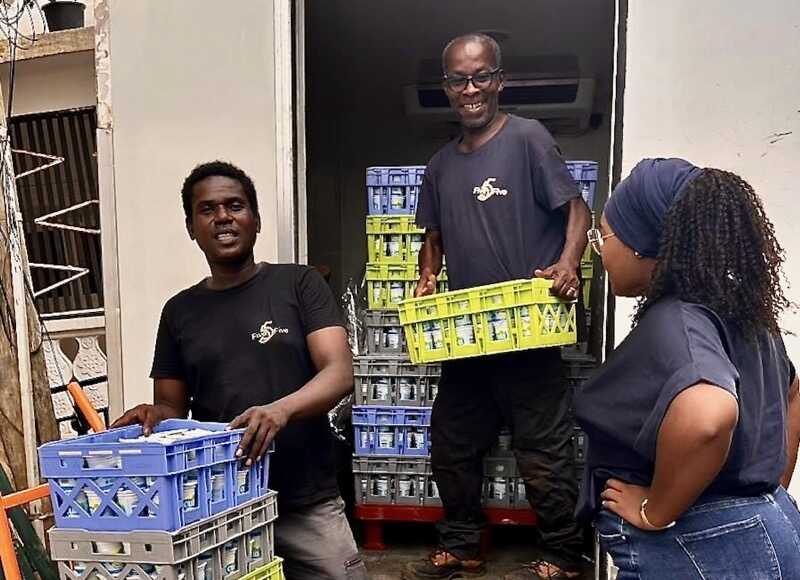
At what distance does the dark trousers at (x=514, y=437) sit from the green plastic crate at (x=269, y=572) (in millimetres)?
1420

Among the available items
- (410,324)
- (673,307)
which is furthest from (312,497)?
(673,307)

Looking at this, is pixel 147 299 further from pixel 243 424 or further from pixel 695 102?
pixel 695 102

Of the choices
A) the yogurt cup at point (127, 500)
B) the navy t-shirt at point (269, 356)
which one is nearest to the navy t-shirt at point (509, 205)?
the navy t-shirt at point (269, 356)

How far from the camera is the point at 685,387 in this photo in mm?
1468

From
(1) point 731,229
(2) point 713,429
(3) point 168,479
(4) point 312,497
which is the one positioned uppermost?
(1) point 731,229

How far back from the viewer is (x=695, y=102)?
10.2 ft

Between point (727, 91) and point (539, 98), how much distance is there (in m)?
2.79

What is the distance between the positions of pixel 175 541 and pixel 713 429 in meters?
1.23

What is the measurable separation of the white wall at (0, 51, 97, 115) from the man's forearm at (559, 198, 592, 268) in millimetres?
3229

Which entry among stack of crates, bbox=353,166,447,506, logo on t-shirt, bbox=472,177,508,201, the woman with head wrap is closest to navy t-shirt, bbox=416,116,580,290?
logo on t-shirt, bbox=472,177,508,201

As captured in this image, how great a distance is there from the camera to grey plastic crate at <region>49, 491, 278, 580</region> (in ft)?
5.59

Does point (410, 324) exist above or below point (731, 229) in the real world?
below

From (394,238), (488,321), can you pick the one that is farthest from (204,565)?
(394,238)

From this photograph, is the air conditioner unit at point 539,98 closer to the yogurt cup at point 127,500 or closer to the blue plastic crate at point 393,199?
the blue plastic crate at point 393,199
